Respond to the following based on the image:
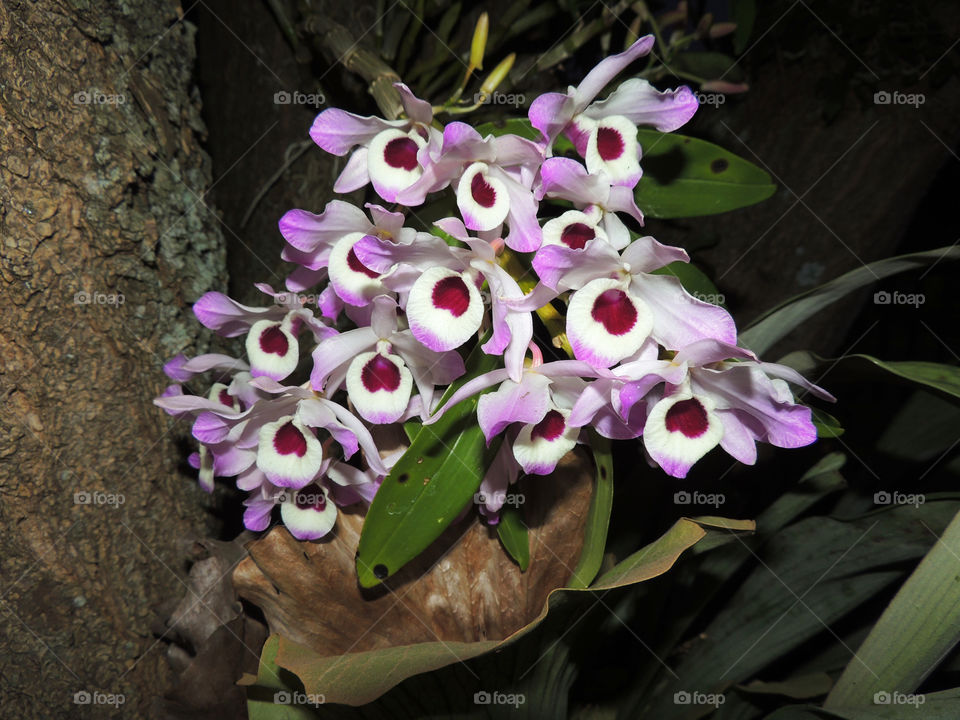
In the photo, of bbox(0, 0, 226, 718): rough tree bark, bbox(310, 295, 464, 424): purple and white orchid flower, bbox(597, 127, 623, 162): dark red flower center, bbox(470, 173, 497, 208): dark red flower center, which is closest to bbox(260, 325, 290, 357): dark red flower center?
bbox(310, 295, 464, 424): purple and white orchid flower

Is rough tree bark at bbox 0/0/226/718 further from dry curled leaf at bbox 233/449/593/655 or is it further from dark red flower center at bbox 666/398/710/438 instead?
dark red flower center at bbox 666/398/710/438

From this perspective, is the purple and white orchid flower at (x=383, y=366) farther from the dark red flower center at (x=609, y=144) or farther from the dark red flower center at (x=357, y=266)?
the dark red flower center at (x=609, y=144)

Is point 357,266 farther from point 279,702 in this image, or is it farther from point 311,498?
point 279,702

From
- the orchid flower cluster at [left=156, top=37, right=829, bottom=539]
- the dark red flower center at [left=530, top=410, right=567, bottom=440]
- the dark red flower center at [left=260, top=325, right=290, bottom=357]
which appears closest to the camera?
the orchid flower cluster at [left=156, top=37, right=829, bottom=539]

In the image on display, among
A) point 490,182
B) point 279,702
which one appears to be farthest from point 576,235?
point 279,702

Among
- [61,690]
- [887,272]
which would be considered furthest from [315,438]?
[887,272]

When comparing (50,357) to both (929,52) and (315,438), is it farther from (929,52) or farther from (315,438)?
(929,52)
